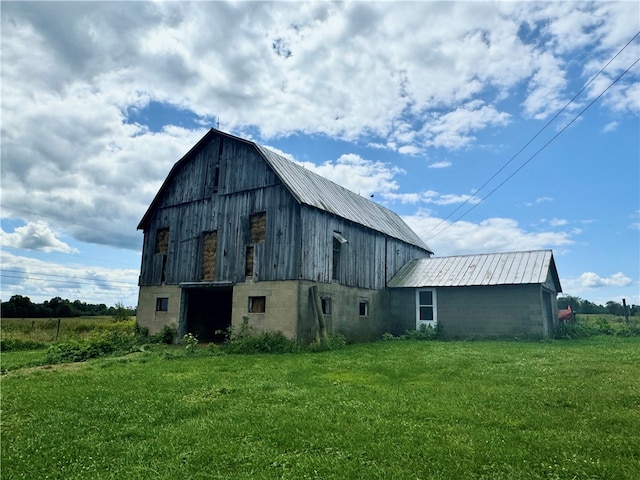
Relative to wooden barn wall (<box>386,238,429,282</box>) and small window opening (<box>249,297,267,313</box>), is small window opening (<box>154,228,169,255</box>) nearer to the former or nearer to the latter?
small window opening (<box>249,297,267,313</box>)

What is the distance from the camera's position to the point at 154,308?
946 inches

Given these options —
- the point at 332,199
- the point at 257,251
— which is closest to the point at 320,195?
the point at 332,199

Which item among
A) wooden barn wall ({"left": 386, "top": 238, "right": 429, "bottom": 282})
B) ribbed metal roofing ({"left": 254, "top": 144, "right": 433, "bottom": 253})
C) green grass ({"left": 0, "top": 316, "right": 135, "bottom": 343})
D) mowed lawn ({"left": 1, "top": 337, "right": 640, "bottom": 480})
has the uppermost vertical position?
ribbed metal roofing ({"left": 254, "top": 144, "right": 433, "bottom": 253})

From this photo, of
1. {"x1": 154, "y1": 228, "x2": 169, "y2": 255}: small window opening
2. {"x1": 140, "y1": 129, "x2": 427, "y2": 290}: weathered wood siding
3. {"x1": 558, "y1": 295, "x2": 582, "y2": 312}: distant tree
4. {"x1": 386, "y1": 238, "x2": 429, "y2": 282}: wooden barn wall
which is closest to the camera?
{"x1": 140, "y1": 129, "x2": 427, "y2": 290}: weathered wood siding

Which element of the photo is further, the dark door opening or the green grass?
the green grass

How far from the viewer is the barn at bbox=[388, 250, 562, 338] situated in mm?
22297

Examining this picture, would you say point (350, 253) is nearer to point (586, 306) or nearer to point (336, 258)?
point (336, 258)

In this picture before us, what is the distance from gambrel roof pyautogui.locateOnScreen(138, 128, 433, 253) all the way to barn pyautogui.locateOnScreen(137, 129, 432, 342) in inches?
3.3

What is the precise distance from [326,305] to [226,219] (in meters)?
6.71

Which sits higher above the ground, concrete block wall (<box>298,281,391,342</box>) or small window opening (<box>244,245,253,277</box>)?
small window opening (<box>244,245,253,277</box>)

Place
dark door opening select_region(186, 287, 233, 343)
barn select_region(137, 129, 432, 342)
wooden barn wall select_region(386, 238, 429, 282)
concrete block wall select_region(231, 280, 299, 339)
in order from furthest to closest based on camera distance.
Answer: wooden barn wall select_region(386, 238, 429, 282)
dark door opening select_region(186, 287, 233, 343)
barn select_region(137, 129, 432, 342)
concrete block wall select_region(231, 280, 299, 339)

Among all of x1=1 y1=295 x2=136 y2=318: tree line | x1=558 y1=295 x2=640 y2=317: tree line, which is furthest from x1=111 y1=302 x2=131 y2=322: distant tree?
x1=558 y1=295 x2=640 y2=317: tree line

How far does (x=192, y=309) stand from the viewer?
24.2 meters

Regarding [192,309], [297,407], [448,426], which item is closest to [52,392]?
[297,407]
